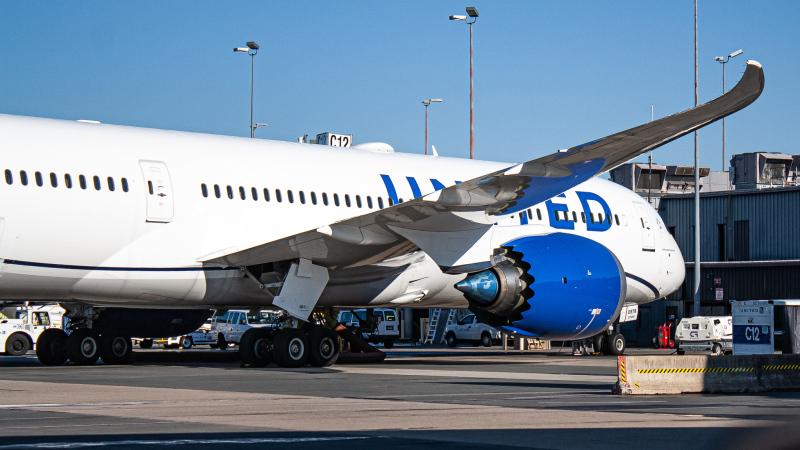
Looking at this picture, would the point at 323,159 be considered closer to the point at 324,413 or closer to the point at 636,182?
the point at 324,413

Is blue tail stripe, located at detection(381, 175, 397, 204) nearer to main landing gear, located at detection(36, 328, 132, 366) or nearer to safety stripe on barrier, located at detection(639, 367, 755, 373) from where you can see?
main landing gear, located at detection(36, 328, 132, 366)

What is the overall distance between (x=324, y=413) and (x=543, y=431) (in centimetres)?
235

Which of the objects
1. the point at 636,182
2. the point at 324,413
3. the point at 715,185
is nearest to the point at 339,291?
the point at 324,413

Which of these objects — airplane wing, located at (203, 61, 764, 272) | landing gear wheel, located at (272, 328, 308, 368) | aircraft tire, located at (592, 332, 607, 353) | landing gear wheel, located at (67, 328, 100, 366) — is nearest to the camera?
airplane wing, located at (203, 61, 764, 272)

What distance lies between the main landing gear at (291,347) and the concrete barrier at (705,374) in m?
6.80

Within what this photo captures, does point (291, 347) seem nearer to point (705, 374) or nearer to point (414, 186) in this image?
point (414, 186)

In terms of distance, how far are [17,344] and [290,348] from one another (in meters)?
18.6

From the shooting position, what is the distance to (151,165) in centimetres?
1694

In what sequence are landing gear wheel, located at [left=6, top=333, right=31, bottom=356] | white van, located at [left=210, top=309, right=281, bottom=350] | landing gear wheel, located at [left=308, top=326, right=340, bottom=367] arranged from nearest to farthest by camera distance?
landing gear wheel, located at [left=308, top=326, right=340, bottom=367] → landing gear wheel, located at [left=6, top=333, right=31, bottom=356] → white van, located at [left=210, top=309, right=281, bottom=350]

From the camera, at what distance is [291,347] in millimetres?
18047

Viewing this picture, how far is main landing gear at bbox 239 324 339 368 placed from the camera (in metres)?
18.0

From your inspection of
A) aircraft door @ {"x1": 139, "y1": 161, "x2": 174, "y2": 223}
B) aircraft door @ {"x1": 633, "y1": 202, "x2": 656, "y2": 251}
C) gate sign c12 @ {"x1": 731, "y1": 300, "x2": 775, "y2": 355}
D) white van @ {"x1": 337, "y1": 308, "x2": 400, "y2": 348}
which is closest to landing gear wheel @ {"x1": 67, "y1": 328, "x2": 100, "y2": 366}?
aircraft door @ {"x1": 139, "y1": 161, "x2": 174, "y2": 223}

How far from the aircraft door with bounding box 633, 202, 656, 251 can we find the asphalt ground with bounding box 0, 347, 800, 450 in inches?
332

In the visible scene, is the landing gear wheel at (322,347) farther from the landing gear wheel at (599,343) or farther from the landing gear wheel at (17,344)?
the landing gear wheel at (17,344)
